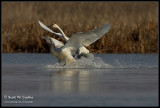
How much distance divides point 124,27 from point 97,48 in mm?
1486

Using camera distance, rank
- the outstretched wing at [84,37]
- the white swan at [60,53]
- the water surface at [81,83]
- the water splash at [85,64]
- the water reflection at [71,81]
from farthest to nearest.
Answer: the water splash at [85,64] < the white swan at [60,53] < the outstretched wing at [84,37] < the water reflection at [71,81] < the water surface at [81,83]

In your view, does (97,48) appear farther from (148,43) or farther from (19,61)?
(19,61)

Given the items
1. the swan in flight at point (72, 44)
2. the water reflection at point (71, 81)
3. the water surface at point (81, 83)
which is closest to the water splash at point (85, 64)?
the water surface at point (81, 83)

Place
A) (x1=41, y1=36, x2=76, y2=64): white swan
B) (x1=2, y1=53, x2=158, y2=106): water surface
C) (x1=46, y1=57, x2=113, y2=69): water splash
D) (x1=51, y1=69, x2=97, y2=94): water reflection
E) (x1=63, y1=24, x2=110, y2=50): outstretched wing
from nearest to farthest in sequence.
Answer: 1. (x1=2, y1=53, x2=158, y2=106): water surface
2. (x1=51, y1=69, x2=97, y2=94): water reflection
3. (x1=63, y1=24, x2=110, y2=50): outstretched wing
4. (x1=41, y1=36, x2=76, y2=64): white swan
5. (x1=46, y1=57, x2=113, y2=69): water splash

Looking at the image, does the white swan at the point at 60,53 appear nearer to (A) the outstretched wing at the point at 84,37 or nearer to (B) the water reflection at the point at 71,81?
(A) the outstretched wing at the point at 84,37

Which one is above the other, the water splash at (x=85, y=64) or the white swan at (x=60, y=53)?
the white swan at (x=60, y=53)

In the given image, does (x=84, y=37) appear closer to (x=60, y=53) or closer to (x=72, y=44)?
(x=72, y=44)

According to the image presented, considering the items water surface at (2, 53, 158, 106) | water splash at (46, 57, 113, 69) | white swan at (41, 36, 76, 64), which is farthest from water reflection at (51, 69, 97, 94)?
water splash at (46, 57, 113, 69)

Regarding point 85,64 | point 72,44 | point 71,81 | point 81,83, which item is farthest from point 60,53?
point 81,83

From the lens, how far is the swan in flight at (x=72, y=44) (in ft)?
47.9

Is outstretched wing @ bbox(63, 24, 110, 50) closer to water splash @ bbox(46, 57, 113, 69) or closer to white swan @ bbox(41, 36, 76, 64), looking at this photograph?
white swan @ bbox(41, 36, 76, 64)

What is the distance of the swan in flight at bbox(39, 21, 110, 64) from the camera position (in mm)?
14602

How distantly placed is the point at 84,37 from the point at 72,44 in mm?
357

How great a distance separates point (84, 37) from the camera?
1481 cm
